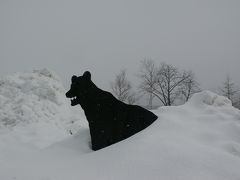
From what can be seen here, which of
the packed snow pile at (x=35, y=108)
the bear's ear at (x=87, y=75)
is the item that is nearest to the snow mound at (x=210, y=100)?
the bear's ear at (x=87, y=75)

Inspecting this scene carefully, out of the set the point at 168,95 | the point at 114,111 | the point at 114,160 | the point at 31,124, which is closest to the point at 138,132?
the point at 114,111

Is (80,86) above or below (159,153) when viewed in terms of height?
above

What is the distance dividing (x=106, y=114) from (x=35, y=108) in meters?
6.73

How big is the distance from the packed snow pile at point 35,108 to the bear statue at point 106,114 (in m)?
3.51

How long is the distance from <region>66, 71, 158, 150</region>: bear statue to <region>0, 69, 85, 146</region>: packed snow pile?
3.51 meters

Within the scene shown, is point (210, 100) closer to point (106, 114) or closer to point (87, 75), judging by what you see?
point (106, 114)

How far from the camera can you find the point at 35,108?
11.9m

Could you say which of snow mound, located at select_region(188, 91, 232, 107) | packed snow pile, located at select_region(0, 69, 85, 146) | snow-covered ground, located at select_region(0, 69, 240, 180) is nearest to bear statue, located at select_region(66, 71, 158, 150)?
snow-covered ground, located at select_region(0, 69, 240, 180)

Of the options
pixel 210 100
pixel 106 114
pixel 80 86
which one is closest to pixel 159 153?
pixel 106 114

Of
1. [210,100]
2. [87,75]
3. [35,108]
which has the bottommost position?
[35,108]

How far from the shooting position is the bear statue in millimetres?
5750

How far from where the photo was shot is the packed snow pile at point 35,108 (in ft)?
34.3

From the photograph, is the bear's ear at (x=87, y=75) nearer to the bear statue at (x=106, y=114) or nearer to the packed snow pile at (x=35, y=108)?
the bear statue at (x=106, y=114)

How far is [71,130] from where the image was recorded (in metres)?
11.8
